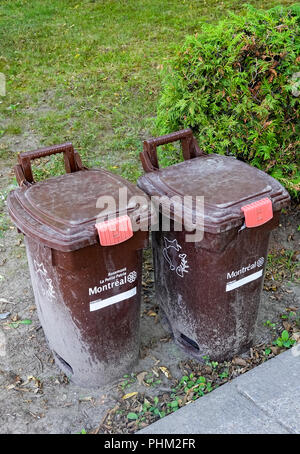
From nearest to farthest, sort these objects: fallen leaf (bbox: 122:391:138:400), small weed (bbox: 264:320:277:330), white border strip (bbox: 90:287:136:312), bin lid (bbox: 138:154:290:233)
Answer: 1. bin lid (bbox: 138:154:290:233)
2. white border strip (bbox: 90:287:136:312)
3. fallen leaf (bbox: 122:391:138:400)
4. small weed (bbox: 264:320:277:330)

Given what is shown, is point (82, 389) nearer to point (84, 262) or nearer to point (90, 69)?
point (84, 262)

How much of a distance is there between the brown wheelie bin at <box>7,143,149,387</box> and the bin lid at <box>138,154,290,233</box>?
0.19m

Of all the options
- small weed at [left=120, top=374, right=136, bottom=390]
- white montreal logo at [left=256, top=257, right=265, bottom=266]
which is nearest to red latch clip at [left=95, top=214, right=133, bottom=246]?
white montreal logo at [left=256, top=257, right=265, bottom=266]

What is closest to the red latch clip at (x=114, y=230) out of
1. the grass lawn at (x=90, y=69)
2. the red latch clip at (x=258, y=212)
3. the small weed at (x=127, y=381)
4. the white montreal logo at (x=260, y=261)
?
the red latch clip at (x=258, y=212)

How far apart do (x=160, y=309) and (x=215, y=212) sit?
50.0 inches

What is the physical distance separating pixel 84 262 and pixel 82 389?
3.48ft

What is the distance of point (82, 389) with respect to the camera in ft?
10.6

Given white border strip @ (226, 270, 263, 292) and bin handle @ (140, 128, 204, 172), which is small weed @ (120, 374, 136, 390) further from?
bin handle @ (140, 128, 204, 172)

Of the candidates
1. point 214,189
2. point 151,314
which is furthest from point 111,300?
point 151,314

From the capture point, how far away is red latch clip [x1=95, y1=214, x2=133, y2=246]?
8.34ft

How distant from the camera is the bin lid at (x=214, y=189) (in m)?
2.68

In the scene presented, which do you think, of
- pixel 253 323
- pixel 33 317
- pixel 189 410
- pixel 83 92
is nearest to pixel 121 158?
pixel 83 92
